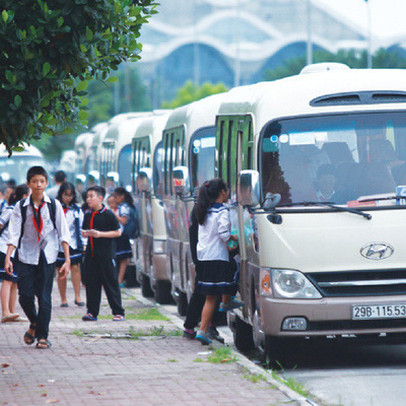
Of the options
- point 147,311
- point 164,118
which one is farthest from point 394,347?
point 164,118

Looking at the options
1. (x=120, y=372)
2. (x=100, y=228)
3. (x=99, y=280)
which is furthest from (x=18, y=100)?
(x=99, y=280)

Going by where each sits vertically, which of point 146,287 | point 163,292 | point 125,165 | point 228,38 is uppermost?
point 228,38

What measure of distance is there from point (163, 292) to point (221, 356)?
8.28 meters

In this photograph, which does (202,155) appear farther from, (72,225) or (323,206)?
(323,206)

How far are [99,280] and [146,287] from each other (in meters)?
5.94

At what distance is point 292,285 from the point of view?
10.0 metres

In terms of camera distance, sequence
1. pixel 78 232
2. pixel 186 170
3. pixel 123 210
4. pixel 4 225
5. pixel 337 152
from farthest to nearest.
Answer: pixel 123 210
pixel 78 232
pixel 186 170
pixel 4 225
pixel 337 152

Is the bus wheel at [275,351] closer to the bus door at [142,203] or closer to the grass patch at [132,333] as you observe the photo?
the grass patch at [132,333]

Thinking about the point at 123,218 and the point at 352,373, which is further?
the point at 123,218

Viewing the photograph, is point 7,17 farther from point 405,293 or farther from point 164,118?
point 164,118

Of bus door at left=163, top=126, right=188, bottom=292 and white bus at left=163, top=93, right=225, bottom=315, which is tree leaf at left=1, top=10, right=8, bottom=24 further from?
bus door at left=163, top=126, right=188, bottom=292

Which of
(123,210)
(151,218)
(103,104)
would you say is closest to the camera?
(151,218)

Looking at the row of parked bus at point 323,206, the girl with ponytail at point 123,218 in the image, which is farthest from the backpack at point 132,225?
the row of parked bus at point 323,206

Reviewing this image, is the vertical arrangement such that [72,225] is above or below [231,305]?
above
